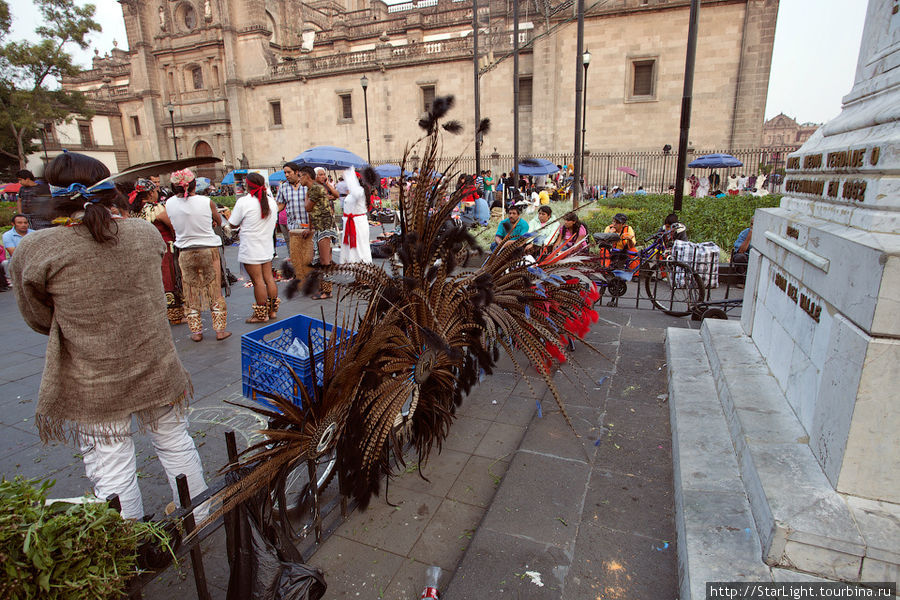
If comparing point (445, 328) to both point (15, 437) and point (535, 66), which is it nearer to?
point (15, 437)

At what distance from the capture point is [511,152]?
3102cm

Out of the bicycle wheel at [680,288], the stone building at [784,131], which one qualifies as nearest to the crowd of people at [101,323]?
the bicycle wheel at [680,288]

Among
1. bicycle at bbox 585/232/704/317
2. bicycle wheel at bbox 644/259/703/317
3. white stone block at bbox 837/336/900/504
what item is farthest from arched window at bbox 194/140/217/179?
white stone block at bbox 837/336/900/504

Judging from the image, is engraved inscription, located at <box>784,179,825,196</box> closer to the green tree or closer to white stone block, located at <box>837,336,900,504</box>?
white stone block, located at <box>837,336,900,504</box>

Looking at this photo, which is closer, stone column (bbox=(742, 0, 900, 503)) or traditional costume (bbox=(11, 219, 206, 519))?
stone column (bbox=(742, 0, 900, 503))

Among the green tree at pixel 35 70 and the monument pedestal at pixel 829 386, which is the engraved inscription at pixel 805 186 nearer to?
the monument pedestal at pixel 829 386

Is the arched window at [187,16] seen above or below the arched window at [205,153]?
above

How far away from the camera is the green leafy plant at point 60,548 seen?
1314 mm

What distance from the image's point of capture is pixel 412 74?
32312 millimetres

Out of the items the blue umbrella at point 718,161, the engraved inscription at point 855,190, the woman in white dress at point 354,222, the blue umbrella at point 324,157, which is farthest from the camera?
the blue umbrella at point 718,161

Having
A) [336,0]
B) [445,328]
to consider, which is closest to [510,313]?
[445,328]

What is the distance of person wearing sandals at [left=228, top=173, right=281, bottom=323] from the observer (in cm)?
615

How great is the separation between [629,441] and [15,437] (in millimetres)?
4805

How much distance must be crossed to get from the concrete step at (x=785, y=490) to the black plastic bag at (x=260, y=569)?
1950 millimetres
